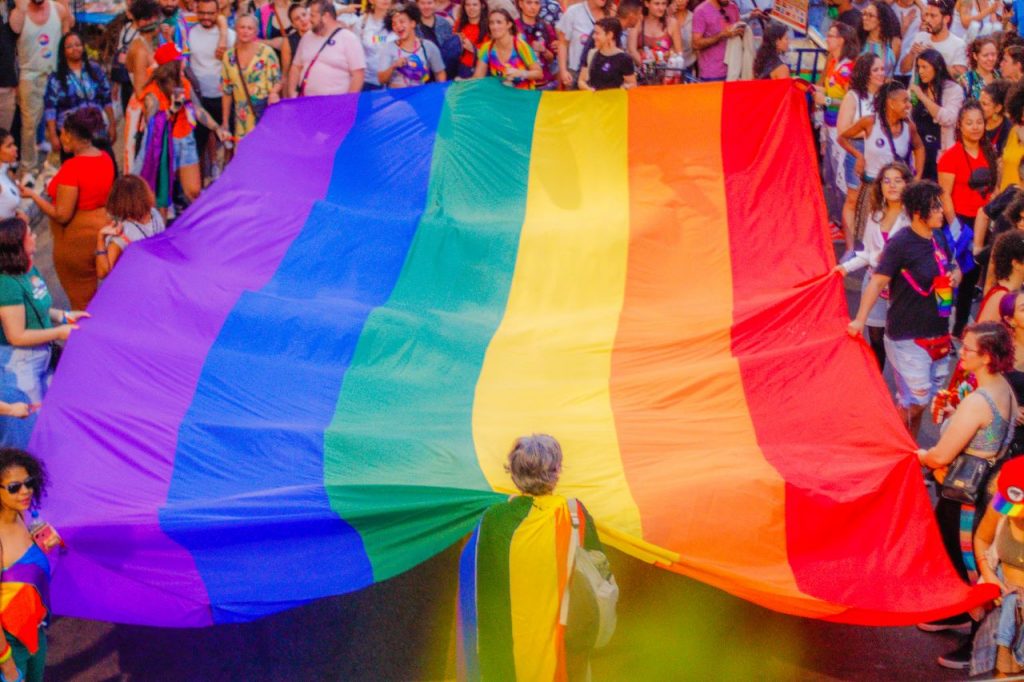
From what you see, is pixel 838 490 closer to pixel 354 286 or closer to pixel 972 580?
pixel 972 580

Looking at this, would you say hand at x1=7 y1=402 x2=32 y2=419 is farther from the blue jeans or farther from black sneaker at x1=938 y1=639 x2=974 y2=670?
black sneaker at x1=938 y1=639 x2=974 y2=670

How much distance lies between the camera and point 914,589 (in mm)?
5023

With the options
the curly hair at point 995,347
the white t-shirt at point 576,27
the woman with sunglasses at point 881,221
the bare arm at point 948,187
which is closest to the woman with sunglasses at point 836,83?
the bare arm at point 948,187

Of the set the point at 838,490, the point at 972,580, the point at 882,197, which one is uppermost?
the point at 882,197

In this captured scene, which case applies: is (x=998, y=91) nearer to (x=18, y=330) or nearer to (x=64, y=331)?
(x=64, y=331)

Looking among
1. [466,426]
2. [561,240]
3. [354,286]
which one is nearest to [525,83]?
[561,240]

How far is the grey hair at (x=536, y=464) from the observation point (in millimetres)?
4449

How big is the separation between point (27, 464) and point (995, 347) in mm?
3783

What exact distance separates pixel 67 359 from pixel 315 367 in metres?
1.12

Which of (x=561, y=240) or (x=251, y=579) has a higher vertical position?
(x=561, y=240)

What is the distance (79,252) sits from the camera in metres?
7.36

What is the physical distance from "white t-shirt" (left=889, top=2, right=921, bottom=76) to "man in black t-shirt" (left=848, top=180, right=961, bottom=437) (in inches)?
145

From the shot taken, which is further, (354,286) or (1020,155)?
(1020,155)

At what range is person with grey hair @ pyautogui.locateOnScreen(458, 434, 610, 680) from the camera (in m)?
4.43
